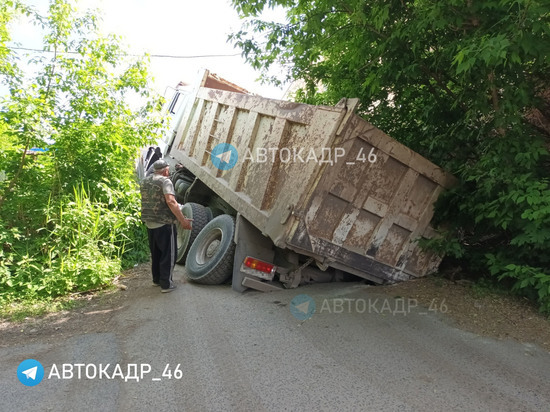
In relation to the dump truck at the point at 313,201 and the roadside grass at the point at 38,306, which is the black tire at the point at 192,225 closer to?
the dump truck at the point at 313,201

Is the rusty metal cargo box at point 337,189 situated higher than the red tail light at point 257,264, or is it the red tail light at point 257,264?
the rusty metal cargo box at point 337,189

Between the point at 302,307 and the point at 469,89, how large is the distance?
291 cm

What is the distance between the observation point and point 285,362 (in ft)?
10.1

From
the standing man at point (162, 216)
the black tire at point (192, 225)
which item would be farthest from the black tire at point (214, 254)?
the black tire at point (192, 225)

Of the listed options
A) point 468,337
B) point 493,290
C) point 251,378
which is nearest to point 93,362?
point 251,378

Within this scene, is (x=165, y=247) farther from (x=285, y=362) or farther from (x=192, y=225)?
(x=285, y=362)

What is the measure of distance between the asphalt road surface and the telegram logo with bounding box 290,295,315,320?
21 mm

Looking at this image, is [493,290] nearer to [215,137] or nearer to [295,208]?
[295,208]

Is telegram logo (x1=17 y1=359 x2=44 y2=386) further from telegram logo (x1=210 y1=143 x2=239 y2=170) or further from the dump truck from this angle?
telegram logo (x1=210 y1=143 x2=239 y2=170)

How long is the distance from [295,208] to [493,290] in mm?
2363

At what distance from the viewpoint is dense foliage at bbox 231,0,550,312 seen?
352 centimetres

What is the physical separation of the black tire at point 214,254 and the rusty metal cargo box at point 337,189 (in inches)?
14.3

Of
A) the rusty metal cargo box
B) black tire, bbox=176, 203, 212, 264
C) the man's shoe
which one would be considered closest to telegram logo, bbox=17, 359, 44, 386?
the man's shoe

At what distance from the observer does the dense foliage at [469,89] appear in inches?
138
